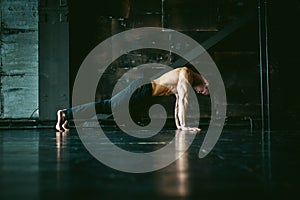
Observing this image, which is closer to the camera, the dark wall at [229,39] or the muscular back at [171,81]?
the muscular back at [171,81]

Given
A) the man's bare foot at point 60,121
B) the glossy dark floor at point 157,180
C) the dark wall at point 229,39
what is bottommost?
the glossy dark floor at point 157,180

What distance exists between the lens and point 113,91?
777 cm

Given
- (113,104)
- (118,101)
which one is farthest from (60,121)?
(118,101)

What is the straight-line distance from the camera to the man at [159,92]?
5.73 m

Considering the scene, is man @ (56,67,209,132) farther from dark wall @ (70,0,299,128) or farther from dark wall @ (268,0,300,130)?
dark wall @ (268,0,300,130)

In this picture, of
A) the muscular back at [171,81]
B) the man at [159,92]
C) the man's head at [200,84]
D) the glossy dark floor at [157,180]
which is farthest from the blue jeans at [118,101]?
the glossy dark floor at [157,180]

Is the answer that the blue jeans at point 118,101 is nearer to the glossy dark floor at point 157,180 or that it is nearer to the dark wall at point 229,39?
the dark wall at point 229,39

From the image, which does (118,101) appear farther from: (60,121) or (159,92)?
(60,121)

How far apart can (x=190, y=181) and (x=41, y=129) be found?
602cm

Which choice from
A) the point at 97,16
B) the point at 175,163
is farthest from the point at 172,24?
the point at 175,163

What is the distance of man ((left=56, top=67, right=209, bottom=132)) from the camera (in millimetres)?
5727

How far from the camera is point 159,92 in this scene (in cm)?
603

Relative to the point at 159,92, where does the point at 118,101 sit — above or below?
below

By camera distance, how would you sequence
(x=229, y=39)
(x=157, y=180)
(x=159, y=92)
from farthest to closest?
1. (x=229, y=39)
2. (x=159, y=92)
3. (x=157, y=180)
